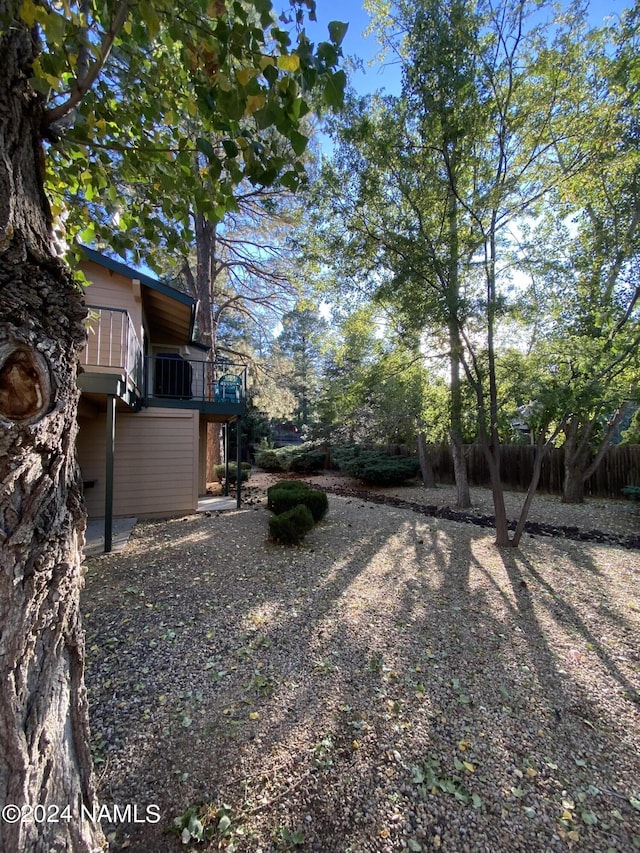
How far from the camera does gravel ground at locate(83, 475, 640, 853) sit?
154 centimetres

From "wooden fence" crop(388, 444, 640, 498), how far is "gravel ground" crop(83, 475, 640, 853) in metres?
5.53

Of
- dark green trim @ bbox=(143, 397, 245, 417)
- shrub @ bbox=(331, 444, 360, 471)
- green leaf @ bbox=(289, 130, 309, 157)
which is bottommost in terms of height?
shrub @ bbox=(331, 444, 360, 471)

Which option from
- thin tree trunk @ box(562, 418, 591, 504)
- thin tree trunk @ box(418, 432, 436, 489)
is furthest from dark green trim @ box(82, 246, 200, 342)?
thin tree trunk @ box(562, 418, 591, 504)

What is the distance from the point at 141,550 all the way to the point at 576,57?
8.39 m

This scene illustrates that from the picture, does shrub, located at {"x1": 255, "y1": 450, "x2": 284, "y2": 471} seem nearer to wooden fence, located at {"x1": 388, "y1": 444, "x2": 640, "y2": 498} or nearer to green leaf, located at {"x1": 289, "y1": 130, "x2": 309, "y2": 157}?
wooden fence, located at {"x1": 388, "y1": 444, "x2": 640, "y2": 498}

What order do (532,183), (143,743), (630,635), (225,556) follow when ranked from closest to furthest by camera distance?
(143,743) < (630,635) < (225,556) < (532,183)

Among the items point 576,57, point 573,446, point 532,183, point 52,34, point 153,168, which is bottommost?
point 573,446

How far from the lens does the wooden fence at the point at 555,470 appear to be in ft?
31.6

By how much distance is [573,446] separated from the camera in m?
9.11

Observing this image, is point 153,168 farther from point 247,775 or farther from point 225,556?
point 225,556

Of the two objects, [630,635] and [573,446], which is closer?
[630,635]

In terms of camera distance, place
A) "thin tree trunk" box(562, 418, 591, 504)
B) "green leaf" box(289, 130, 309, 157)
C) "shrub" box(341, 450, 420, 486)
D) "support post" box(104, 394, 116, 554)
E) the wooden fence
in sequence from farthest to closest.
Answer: "shrub" box(341, 450, 420, 486)
the wooden fence
"thin tree trunk" box(562, 418, 591, 504)
"support post" box(104, 394, 116, 554)
"green leaf" box(289, 130, 309, 157)

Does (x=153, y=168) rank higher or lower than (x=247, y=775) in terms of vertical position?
higher

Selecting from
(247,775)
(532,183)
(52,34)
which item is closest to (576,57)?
(532,183)
